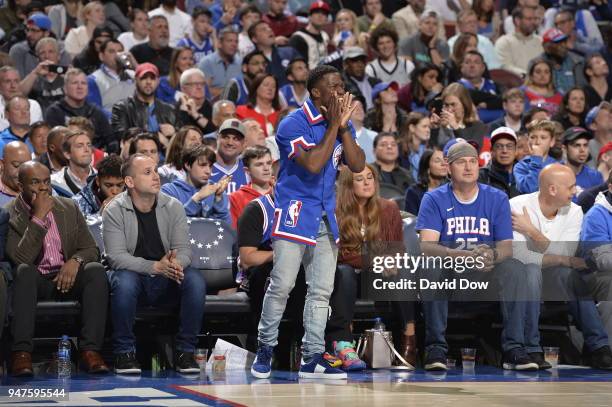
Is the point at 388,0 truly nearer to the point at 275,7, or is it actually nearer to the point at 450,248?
the point at 275,7

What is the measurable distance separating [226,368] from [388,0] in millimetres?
10356

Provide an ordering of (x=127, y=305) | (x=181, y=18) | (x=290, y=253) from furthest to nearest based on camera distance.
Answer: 1. (x=181, y=18)
2. (x=127, y=305)
3. (x=290, y=253)

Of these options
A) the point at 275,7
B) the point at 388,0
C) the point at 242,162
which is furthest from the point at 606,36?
the point at 242,162

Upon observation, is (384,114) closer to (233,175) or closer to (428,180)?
(428,180)

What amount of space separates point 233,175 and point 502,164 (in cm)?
254

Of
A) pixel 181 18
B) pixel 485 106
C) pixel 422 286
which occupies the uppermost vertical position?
pixel 181 18

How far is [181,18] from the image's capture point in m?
16.4

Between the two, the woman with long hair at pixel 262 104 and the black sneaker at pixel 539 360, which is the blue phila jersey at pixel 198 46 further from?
the black sneaker at pixel 539 360

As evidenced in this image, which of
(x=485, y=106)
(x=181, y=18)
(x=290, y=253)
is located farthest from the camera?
(x=181, y=18)

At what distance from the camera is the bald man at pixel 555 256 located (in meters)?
9.30

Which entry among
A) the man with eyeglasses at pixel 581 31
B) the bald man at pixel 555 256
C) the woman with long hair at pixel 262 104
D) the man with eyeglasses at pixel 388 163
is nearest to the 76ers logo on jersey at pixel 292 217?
the bald man at pixel 555 256

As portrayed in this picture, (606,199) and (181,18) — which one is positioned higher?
(181,18)

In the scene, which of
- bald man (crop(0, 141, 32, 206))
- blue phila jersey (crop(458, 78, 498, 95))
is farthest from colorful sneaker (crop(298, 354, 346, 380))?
blue phila jersey (crop(458, 78, 498, 95))

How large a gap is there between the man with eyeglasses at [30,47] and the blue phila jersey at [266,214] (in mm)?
6005
